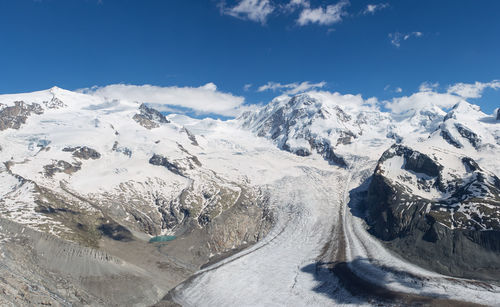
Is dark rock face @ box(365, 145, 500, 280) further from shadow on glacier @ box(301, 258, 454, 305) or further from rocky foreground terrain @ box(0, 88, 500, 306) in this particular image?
shadow on glacier @ box(301, 258, 454, 305)

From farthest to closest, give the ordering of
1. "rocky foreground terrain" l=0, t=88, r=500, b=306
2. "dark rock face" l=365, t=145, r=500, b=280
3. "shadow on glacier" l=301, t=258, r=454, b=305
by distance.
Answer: "dark rock face" l=365, t=145, r=500, b=280, "rocky foreground terrain" l=0, t=88, r=500, b=306, "shadow on glacier" l=301, t=258, r=454, b=305

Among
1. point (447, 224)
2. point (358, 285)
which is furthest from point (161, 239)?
point (447, 224)

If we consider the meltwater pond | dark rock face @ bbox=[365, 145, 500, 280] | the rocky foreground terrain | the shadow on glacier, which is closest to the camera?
the shadow on glacier

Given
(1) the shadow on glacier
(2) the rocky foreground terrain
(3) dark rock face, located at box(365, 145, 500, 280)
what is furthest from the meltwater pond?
(3) dark rock face, located at box(365, 145, 500, 280)

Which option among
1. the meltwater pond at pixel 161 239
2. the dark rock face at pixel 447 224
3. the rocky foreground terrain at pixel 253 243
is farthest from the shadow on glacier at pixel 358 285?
the meltwater pond at pixel 161 239

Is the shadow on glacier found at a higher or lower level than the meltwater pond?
lower

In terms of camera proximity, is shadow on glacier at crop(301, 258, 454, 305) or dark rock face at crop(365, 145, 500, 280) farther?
dark rock face at crop(365, 145, 500, 280)
